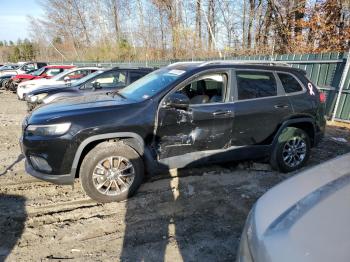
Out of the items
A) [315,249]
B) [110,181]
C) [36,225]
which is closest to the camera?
[315,249]

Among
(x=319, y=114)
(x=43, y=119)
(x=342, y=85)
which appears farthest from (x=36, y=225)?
(x=342, y=85)

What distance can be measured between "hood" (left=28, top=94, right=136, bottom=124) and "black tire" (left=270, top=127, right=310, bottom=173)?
8.09 feet

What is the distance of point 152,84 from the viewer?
14.5ft

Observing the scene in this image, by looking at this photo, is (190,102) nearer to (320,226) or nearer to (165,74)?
(165,74)

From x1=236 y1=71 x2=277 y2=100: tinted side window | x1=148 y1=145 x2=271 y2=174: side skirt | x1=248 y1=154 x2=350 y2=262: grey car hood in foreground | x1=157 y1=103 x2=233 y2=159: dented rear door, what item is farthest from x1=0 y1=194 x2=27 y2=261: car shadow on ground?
x1=236 y1=71 x2=277 y2=100: tinted side window

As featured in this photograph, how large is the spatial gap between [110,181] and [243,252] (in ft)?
7.85

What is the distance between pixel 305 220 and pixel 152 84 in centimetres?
324

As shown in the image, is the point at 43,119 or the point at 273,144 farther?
the point at 273,144

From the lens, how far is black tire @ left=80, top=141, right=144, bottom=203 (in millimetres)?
3725

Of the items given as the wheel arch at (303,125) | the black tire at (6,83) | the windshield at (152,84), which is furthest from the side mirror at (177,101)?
the black tire at (6,83)

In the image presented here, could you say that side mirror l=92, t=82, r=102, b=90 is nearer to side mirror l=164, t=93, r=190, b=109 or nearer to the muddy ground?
the muddy ground

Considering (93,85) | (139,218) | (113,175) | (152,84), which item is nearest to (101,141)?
(113,175)

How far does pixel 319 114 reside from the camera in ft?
16.9

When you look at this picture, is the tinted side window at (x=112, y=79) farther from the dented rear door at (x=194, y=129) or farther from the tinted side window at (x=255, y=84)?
the dented rear door at (x=194, y=129)
